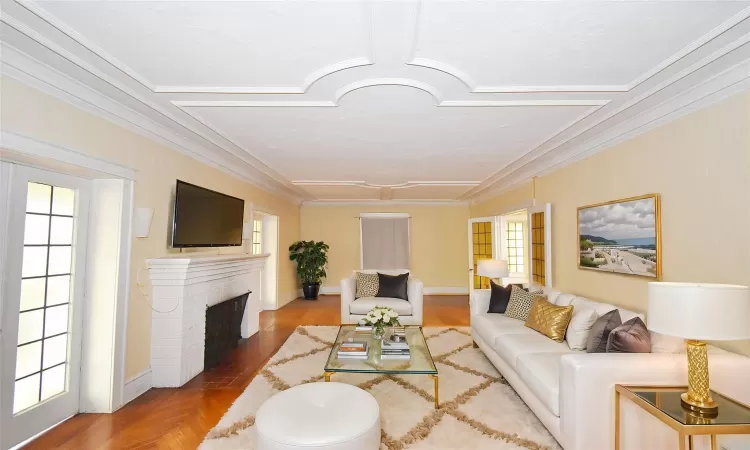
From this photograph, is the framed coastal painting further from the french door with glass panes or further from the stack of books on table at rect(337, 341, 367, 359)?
the french door with glass panes

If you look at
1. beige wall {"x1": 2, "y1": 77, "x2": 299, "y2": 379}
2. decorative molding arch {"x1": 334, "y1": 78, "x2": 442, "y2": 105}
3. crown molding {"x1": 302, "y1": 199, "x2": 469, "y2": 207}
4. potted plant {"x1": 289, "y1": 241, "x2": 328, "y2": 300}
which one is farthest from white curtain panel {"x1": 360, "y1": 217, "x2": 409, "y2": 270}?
decorative molding arch {"x1": 334, "y1": 78, "x2": 442, "y2": 105}

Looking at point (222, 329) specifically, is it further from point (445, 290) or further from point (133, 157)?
point (445, 290)

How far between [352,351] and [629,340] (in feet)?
6.72

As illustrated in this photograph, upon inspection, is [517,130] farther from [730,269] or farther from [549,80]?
[730,269]

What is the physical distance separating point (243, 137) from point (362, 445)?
9.98 ft

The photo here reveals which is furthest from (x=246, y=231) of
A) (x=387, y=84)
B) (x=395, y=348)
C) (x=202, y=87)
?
(x=387, y=84)

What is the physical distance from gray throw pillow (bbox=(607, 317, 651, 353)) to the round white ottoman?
63.9 inches

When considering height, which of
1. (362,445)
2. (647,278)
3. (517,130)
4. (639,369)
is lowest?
(362,445)

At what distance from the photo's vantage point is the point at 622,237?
320 centimetres

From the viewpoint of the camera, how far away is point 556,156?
13.9 feet

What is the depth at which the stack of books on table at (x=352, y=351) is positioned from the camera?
3.01 metres

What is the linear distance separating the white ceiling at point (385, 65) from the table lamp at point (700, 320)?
1.35 meters

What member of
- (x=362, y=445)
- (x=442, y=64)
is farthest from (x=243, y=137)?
(x=362, y=445)

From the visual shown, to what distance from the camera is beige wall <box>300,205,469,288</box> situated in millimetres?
8859
